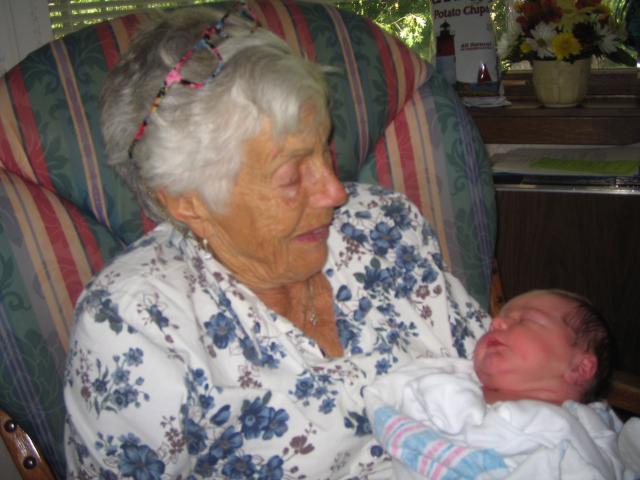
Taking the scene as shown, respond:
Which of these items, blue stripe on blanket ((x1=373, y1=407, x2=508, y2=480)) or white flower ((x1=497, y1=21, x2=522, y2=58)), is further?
Answer: white flower ((x1=497, y1=21, x2=522, y2=58))

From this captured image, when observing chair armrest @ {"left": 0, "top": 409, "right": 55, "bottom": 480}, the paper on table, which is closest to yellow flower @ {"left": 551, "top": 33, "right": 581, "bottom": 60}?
the paper on table

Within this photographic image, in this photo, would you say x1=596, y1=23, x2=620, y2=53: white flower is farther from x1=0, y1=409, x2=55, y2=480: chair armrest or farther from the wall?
x1=0, y1=409, x2=55, y2=480: chair armrest

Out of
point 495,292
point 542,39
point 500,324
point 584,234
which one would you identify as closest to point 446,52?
point 542,39

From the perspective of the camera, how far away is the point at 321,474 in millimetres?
1039

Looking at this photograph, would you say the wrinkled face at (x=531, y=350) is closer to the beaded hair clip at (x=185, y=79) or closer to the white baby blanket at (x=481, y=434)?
the white baby blanket at (x=481, y=434)

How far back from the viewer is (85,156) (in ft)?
3.65

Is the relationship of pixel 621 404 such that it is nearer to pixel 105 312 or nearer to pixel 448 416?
pixel 448 416

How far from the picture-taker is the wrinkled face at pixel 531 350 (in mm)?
1105

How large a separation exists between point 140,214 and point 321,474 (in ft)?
1.88

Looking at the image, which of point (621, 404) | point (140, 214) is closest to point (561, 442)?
point (621, 404)

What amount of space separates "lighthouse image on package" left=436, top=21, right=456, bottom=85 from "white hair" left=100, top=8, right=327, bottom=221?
1139 millimetres

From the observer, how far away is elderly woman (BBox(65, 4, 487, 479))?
3.06ft

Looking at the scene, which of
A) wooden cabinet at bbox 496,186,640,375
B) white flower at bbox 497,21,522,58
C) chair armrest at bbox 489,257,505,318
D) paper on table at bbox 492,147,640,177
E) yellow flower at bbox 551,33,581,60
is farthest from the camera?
white flower at bbox 497,21,522,58

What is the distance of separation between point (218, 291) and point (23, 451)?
403mm
